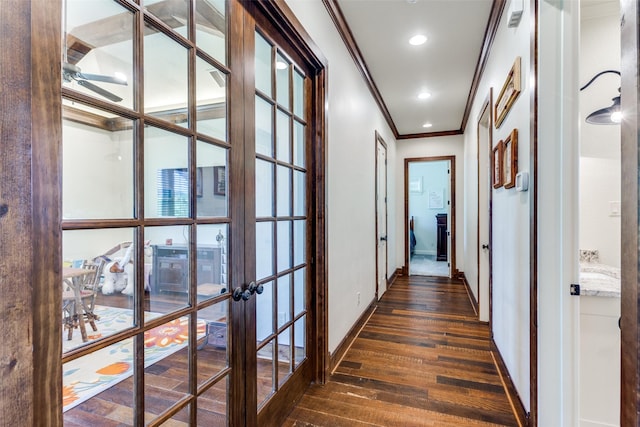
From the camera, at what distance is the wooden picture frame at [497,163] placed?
2.33 meters

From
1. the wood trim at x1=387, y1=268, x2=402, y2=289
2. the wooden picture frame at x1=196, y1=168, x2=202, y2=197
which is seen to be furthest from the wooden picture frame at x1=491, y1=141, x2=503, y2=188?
the wood trim at x1=387, y1=268, x2=402, y2=289

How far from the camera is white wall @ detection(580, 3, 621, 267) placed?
2002 millimetres

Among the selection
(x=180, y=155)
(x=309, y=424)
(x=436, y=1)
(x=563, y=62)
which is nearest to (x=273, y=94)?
(x=180, y=155)

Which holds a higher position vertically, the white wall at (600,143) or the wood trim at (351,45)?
the wood trim at (351,45)

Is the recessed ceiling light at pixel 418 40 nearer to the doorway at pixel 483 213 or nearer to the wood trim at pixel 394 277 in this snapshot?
the doorway at pixel 483 213

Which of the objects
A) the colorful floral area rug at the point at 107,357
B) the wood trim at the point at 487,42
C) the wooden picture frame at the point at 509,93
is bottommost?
the colorful floral area rug at the point at 107,357

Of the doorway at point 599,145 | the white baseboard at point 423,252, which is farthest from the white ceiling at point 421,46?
the white baseboard at point 423,252

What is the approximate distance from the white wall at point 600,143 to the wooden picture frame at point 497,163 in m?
0.48

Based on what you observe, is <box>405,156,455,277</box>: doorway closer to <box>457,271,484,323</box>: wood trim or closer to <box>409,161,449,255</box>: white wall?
<box>409,161,449,255</box>: white wall

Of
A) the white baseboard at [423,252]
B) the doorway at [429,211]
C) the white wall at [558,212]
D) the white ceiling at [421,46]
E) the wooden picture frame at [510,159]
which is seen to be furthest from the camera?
the white baseboard at [423,252]

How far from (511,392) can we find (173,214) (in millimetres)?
2268

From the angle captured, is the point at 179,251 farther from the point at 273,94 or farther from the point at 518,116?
the point at 518,116

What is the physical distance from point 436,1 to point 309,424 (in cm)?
293

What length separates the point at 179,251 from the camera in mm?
1099
